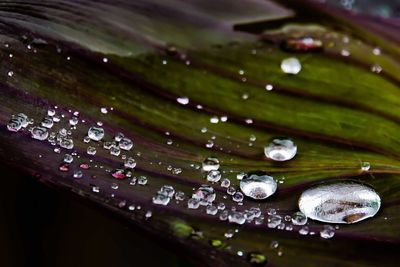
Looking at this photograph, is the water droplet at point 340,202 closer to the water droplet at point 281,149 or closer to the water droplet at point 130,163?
the water droplet at point 281,149

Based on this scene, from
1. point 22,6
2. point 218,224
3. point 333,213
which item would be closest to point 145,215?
point 218,224

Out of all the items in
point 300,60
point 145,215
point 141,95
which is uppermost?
point 300,60

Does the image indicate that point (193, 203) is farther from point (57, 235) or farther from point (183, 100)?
point (57, 235)

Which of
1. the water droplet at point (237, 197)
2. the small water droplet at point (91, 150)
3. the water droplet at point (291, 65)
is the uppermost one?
the water droplet at point (291, 65)

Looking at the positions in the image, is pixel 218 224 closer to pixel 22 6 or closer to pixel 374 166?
pixel 374 166

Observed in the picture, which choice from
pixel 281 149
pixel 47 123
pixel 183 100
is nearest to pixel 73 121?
pixel 47 123

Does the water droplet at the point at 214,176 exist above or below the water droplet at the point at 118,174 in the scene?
above

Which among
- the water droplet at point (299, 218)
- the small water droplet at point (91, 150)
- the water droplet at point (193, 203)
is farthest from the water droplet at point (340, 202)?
the small water droplet at point (91, 150)
